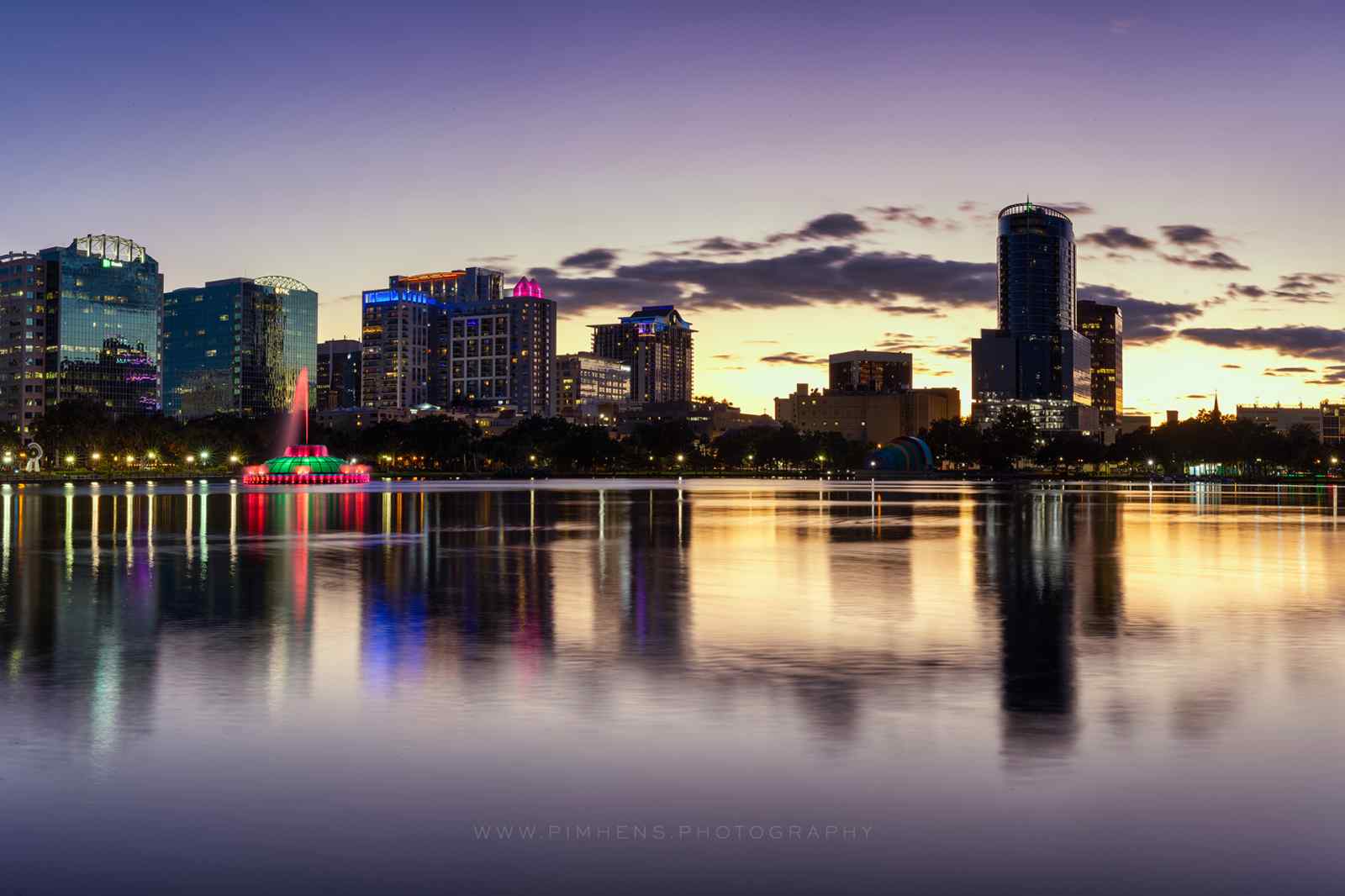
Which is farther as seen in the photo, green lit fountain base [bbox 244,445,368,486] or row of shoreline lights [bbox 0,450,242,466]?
row of shoreline lights [bbox 0,450,242,466]

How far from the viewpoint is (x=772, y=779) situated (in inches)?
361

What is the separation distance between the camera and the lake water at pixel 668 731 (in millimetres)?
7434

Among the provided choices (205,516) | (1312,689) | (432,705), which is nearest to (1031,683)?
(1312,689)

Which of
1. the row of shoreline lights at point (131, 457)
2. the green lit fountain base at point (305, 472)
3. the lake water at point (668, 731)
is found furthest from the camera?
the row of shoreline lights at point (131, 457)

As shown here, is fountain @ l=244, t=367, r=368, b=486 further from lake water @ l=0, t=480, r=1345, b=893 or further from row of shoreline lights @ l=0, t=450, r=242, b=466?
lake water @ l=0, t=480, r=1345, b=893

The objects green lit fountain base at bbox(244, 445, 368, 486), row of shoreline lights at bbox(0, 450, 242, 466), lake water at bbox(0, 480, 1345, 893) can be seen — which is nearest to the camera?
lake water at bbox(0, 480, 1345, 893)

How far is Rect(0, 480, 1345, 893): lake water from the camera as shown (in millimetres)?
7434

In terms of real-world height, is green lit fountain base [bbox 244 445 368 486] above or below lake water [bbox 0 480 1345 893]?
above

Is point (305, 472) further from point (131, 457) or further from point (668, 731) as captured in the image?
point (668, 731)

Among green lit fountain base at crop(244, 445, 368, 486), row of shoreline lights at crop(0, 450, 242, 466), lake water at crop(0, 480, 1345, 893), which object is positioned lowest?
lake water at crop(0, 480, 1345, 893)

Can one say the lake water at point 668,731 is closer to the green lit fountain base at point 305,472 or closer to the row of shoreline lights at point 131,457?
the green lit fountain base at point 305,472

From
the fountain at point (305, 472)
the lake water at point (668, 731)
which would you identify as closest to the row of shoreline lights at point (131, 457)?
the fountain at point (305, 472)

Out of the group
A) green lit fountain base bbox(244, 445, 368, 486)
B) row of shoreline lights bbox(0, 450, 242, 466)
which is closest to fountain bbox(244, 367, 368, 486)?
green lit fountain base bbox(244, 445, 368, 486)

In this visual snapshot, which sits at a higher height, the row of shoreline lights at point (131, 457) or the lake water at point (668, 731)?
the row of shoreline lights at point (131, 457)
